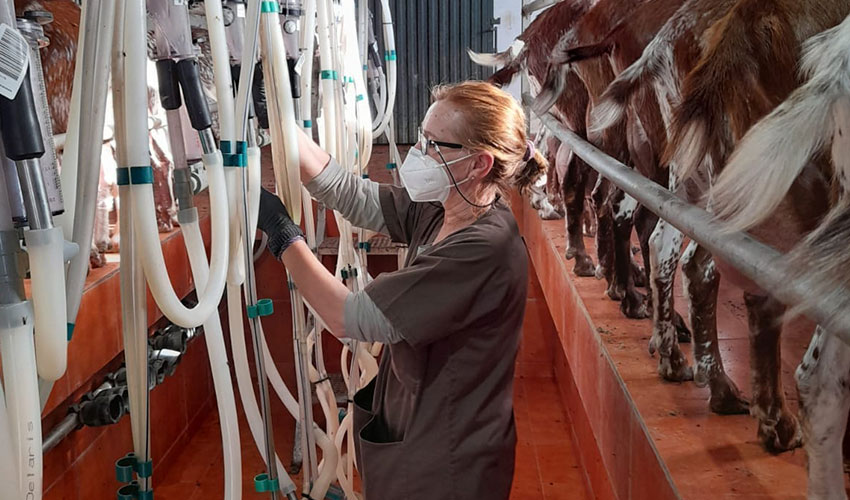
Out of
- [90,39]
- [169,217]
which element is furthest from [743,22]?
[169,217]

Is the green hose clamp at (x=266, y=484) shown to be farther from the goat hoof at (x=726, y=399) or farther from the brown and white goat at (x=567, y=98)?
the brown and white goat at (x=567, y=98)

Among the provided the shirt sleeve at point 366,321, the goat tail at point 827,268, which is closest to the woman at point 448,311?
the shirt sleeve at point 366,321

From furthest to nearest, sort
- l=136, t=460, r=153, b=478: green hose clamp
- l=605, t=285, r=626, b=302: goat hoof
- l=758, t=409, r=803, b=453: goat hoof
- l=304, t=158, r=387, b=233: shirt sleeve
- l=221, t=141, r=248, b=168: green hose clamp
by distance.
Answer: l=605, t=285, r=626, b=302: goat hoof → l=304, t=158, r=387, b=233: shirt sleeve → l=758, t=409, r=803, b=453: goat hoof → l=221, t=141, r=248, b=168: green hose clamp → l=136, t=460, r=153, b=478: green hose clamp

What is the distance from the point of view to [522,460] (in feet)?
12.0

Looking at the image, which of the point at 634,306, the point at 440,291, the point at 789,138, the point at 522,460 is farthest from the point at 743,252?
the point at 522,460

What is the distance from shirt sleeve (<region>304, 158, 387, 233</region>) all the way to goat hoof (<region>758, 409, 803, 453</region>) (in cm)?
96

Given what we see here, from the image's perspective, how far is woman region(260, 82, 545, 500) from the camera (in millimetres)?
1397

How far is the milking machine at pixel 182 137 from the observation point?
1.18 meters

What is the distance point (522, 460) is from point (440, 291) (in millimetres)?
2471

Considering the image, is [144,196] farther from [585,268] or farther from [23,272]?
[585,268]

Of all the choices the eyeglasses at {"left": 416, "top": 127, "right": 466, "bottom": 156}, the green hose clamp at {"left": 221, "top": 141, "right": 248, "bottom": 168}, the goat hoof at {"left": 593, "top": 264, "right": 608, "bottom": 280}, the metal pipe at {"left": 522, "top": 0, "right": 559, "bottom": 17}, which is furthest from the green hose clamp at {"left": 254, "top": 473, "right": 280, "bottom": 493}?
the metal pipe at {"left": 522, "top": 0, "right": 559, "bottom": 17}

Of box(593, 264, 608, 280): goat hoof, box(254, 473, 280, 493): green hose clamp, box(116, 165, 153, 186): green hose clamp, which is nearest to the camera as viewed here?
box(116, 165, 153, 186): green hose clamp

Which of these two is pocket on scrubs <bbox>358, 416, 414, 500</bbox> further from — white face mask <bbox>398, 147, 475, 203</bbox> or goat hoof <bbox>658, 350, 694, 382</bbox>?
goat hoof <bbox>658, 350, 694, 382</bbox>

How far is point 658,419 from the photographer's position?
152 centimetres
